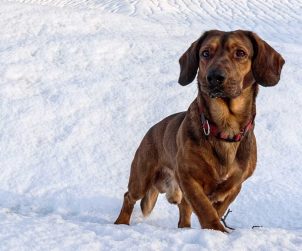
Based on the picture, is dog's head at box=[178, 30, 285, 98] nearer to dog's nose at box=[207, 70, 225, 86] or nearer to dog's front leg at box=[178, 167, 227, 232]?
dog's nose at box=[207, 70, 225, 86]

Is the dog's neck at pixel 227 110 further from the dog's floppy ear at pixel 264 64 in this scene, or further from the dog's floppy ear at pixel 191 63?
the dog's floppy ear at pixel 191 63

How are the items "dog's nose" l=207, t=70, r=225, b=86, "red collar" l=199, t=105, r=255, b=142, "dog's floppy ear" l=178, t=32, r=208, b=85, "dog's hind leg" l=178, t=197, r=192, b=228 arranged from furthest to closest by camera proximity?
"dog's hind leg" l=178, t=197, r=192, b=228 < "dog's floppy ear" l=178, t=32, r=208, b=85 < "red collar" l=199, t=105, r=255, b=142 < "dog's nose" l=207, t=70, r=225, b=86

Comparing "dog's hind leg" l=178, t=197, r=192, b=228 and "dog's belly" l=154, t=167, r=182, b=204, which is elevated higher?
"dog's belly" l=154, t=167, r=182, b=204

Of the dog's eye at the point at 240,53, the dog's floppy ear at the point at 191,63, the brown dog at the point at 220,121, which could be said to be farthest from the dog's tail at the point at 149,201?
the dog's eye at the point at 240,53

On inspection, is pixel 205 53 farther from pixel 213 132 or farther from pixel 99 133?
pixel 99 133

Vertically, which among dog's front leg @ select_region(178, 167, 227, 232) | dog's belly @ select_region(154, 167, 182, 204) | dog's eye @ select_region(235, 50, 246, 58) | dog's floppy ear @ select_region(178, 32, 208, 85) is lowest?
dog's belly @ select_region(154, 167, 182, 204)

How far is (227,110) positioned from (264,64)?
0.45 meters

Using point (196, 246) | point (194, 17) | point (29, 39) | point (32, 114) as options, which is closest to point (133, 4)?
point (194, 17)

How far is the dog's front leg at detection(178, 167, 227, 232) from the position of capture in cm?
335

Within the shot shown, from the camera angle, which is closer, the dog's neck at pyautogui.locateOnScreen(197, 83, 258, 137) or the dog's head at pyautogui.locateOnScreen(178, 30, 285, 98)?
the dog's head at pyautogui.locateOnScreen(178, 30, 285, 98)

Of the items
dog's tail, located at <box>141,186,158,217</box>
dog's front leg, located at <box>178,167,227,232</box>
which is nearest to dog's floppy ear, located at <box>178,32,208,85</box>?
dog's front leg, located at <box>178,167,227,232</box>

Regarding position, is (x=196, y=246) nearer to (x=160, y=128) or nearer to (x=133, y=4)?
(x=160, y=128)

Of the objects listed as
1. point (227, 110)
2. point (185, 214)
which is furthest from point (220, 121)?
point (185, 214)

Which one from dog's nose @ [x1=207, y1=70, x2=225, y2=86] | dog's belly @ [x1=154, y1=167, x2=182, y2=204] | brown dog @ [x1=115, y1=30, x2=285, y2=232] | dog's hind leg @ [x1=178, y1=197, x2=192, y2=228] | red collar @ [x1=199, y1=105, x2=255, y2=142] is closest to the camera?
dog's nose @ [x1=207, y1=70, x2=225, y2=86]
